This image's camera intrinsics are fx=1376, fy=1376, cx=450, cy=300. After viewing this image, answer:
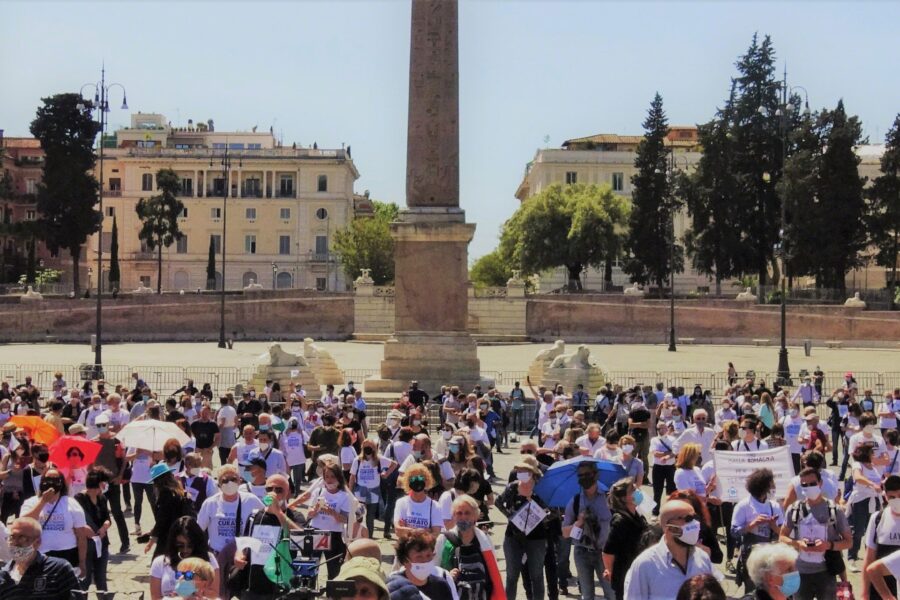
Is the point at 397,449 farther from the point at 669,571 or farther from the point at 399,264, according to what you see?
the point at 399,264

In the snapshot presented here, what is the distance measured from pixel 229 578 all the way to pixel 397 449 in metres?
5.81

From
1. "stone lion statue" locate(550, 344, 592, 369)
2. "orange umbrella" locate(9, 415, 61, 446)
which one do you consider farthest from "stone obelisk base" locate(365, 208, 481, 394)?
"orange umbrella" locate(9, 415, 61, 446)

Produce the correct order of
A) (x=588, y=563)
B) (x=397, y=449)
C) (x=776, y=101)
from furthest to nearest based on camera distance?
(x=776, y=101)
(x=397, y=449)
(x=588, y=563)

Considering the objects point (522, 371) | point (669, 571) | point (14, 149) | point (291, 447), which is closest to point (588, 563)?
point (669, 571)

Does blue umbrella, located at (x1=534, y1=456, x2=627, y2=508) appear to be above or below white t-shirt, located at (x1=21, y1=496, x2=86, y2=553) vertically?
above

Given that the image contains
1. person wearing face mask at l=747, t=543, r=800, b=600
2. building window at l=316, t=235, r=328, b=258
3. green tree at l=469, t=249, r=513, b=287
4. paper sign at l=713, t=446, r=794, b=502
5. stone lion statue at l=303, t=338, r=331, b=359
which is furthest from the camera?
green tree at l=469, t=249, r=513, b=287

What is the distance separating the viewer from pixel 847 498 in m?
12.8

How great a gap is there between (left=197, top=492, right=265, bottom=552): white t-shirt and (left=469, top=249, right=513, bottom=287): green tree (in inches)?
3623

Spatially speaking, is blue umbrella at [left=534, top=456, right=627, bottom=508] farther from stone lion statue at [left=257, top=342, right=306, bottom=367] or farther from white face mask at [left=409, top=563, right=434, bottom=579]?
stone lion statue at [left=257, top=342, right=306, bottom=367]

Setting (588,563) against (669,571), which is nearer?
(669,571)

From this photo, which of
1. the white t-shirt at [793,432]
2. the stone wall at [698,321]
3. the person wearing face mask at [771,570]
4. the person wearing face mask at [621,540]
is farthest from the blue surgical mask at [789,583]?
the stone wall at [698,321]

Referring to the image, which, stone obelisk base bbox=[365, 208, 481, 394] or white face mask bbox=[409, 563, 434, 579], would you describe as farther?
stone obelisk base bbox=[365, 208, 481, 394]

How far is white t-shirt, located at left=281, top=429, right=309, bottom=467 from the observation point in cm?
1623

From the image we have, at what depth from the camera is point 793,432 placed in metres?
17.2
